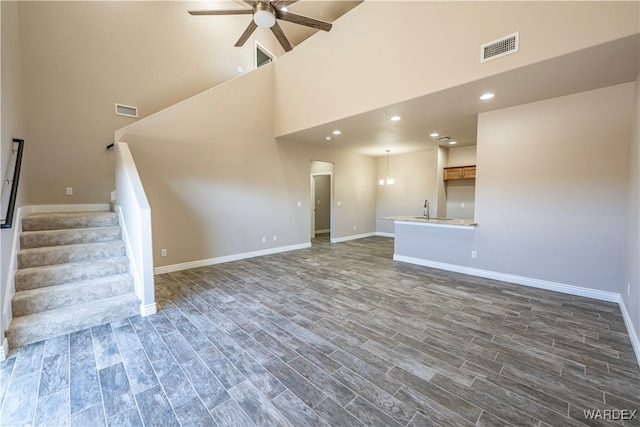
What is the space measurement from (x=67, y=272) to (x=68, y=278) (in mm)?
71

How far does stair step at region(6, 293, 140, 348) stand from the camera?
2.37 metres

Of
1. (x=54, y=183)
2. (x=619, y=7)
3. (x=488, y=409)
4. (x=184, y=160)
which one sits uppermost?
(x=619, y=7)

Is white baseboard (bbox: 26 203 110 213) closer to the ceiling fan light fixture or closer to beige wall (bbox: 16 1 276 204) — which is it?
beige wall (bbox: 16 1 276 204)

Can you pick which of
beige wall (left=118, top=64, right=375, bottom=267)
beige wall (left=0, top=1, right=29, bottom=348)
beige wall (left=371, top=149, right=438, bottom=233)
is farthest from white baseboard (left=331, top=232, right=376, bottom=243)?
beige wall (left=0, top=1, right=29, bottom=348)

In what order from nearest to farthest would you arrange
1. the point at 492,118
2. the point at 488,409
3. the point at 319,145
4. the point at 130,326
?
the point at 488,409 < the point at 130,326 < the point at 492,118 < the point at 319,145

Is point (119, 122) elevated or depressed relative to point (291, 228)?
elevated

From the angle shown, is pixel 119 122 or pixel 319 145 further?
pixel 319 145

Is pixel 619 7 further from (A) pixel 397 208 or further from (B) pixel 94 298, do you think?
(A) pixel 397 208

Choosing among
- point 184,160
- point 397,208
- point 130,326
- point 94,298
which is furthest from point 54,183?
point 397,208

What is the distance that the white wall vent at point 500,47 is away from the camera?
280 cm

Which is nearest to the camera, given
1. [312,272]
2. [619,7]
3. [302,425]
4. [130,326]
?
[302,425]

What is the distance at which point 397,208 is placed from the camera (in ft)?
28.4

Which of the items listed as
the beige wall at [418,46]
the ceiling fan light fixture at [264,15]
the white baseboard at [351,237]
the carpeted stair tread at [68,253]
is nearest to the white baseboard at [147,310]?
the carpeted stair tread at [68,253]

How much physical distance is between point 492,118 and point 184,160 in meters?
5.34
